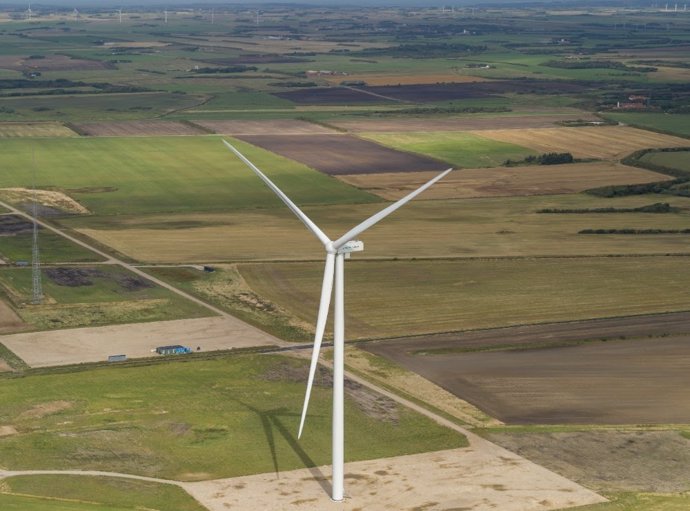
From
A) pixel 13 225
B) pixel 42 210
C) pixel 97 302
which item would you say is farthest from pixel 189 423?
pixel 42 210

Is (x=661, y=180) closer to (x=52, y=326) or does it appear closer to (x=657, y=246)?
(x=657, y=246)

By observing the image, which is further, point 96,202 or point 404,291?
point 96,202

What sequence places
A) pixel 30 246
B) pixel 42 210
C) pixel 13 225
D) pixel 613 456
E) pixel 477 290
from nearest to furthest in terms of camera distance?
pixel 613 456 < pixel 477 290 < pixel 30 246 < pixel 13 225 < pixel 42 210

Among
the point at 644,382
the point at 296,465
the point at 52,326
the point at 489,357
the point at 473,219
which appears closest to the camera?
the point at 296,465

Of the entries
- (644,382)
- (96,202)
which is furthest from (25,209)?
(644,382)

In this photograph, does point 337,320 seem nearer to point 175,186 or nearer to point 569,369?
point 569,369

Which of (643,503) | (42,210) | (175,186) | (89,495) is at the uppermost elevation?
(175,186)
